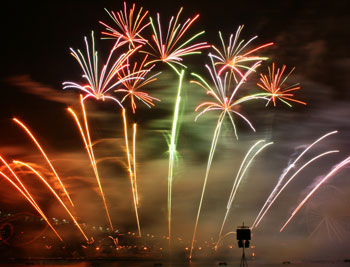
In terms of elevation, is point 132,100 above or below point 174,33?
below

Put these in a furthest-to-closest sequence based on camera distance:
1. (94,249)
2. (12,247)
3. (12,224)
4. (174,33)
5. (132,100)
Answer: (94,249) < (12,247) < (12,224) < (132,100) < (174,33)

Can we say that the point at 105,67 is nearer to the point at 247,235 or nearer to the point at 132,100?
the point at 132,100

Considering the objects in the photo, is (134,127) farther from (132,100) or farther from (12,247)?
(12,247)

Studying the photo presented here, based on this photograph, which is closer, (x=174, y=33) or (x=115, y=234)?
(x=174, y=33)

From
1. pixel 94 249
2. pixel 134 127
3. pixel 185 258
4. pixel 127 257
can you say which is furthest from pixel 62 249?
pixel 134 127

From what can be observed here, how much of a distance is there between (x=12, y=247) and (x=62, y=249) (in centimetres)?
1360

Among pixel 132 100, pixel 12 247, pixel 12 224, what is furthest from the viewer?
pixel 12 247

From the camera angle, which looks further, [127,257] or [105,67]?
[127,257]

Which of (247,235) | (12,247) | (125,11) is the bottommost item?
(247,235)

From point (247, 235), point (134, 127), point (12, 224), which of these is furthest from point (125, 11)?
point (12, 224)

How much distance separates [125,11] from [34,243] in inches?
2384

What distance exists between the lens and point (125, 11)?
21.4m

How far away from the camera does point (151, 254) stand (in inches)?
3312

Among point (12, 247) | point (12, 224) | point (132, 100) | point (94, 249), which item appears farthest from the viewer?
point (94, 249)
